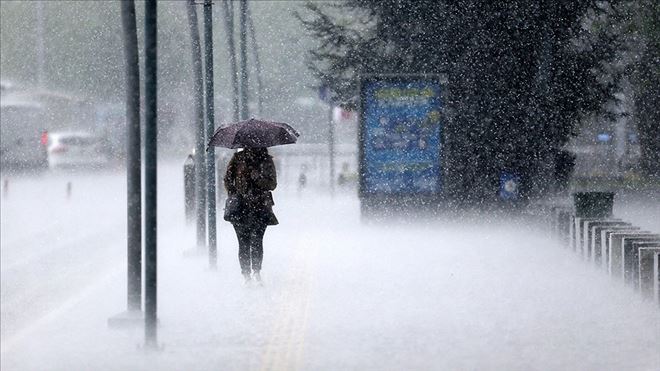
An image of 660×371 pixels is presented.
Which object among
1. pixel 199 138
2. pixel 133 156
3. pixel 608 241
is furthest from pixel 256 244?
pixel 608 241

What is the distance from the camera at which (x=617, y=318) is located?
13.4 m

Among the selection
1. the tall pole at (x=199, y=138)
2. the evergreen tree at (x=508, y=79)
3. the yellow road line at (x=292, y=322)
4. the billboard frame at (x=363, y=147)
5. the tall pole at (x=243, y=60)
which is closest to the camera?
the yellow road line at (x=292, y=322)

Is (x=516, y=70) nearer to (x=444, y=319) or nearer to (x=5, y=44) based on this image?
(x=444, y=319)

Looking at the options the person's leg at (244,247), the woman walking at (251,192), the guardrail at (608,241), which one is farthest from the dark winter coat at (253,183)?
the guardrail at (608,241)

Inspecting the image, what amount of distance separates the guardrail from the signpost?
3101 millimetres

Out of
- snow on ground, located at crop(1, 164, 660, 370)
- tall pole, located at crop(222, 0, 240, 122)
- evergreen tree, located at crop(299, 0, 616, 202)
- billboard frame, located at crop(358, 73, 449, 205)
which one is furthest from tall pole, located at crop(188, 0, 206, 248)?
tall pole, located at crop(222, 0, 240, 122)

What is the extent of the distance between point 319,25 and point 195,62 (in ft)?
33.0

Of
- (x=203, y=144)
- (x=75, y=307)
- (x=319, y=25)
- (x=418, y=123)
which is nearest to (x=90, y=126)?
(x=319, y=25)

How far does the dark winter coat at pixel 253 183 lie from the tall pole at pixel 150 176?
170 inches

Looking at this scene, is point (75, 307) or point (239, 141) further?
point (239, 141)

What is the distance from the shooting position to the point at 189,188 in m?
26.2

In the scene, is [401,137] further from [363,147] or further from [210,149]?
[210,149]

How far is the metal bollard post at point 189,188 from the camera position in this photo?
1030 inches

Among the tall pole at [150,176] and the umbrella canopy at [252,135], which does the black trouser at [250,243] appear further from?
the tall pole at [150,176]
